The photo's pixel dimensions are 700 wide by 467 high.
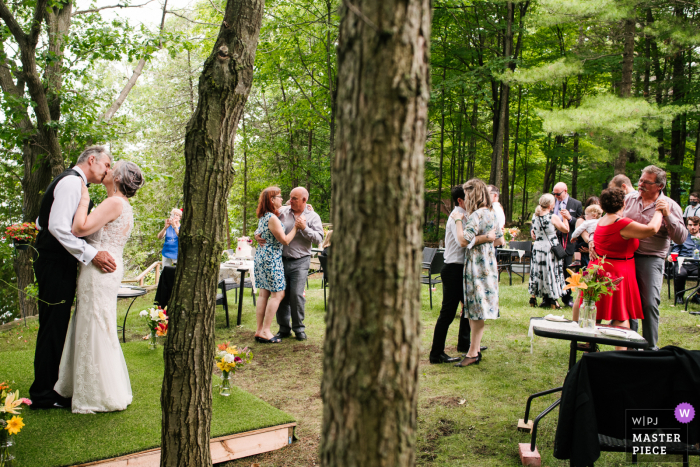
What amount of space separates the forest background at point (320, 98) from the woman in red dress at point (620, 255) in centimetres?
563

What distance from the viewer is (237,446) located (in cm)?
318

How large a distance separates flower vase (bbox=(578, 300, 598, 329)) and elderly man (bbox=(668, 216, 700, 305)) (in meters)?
→ 5.70

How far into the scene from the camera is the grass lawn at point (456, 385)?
3.21 metres

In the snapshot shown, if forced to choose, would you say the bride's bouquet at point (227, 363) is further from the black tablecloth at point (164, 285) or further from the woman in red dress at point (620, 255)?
the woman in red dress at point (620, 255)

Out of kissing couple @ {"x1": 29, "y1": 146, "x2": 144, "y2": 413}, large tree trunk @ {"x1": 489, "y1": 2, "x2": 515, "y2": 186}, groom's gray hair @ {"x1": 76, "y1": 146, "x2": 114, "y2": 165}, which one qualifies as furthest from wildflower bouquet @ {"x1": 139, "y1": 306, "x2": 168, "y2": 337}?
large tree trunk @ {"x1": 489, "y1": 2, "x2": 515, "y2": 186}

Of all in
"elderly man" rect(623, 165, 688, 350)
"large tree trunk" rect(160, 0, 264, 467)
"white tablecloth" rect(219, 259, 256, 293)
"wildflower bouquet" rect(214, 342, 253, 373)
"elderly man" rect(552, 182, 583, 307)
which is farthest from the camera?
"elderly man" rect(552, 182, 583, 307)

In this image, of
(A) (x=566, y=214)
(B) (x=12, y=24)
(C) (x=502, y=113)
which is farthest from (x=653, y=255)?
(C) (x=502, y=113)

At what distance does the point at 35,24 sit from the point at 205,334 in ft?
20.4

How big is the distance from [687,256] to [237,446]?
8.58m

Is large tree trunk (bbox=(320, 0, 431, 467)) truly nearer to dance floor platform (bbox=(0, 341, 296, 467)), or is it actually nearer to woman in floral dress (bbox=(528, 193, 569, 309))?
dance floor platform (bbox=(0, 341, 296, 467))

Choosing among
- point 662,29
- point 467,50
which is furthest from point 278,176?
point 662,29

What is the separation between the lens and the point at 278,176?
63.3 feet

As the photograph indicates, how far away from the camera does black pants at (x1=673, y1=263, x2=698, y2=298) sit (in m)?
8.00

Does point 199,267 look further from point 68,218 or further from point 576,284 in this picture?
point 576,284
